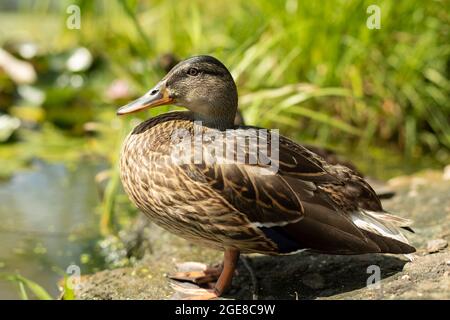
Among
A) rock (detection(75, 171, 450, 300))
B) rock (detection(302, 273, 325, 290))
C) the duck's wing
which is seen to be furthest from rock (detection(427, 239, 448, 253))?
rock (detection(302, 273, 325, 290))

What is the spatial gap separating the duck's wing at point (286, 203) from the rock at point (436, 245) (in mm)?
319

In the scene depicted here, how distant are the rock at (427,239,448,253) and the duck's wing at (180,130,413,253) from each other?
1.05 ft

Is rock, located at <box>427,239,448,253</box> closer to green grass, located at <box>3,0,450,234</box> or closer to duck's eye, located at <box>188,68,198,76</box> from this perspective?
duck's eye, located at <box>188,68,198,76</box>

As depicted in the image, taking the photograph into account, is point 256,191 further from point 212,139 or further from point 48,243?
point 48,243

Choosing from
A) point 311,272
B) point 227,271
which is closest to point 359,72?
point 311,272

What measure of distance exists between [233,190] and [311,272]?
2.34 feet

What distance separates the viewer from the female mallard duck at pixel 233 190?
→ 2922 millimetres

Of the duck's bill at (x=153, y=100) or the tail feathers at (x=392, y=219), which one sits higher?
the duck's bill at (x=153, y=100)

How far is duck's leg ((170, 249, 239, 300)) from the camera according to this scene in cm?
317

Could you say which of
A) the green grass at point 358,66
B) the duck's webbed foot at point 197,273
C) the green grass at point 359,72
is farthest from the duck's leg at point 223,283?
the green grass at point 358,66

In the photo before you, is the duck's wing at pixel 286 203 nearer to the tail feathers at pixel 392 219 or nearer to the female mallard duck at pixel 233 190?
the female mallard duck at pixel 233 190

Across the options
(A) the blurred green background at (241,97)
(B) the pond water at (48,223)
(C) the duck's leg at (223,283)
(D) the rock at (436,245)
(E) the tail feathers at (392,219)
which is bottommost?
(C) the duck's leg at (223,283)

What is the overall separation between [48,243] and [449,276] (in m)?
2.58

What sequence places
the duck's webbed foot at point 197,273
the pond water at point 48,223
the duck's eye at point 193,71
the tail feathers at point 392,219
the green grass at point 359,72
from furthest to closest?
1. the green grass at point 359,72
2. the pond water at point 48,223
3. the duck's webbed foot at point 197,273
4. the duck's eye at point 193,71
5. the tail feathers at point 392,219
